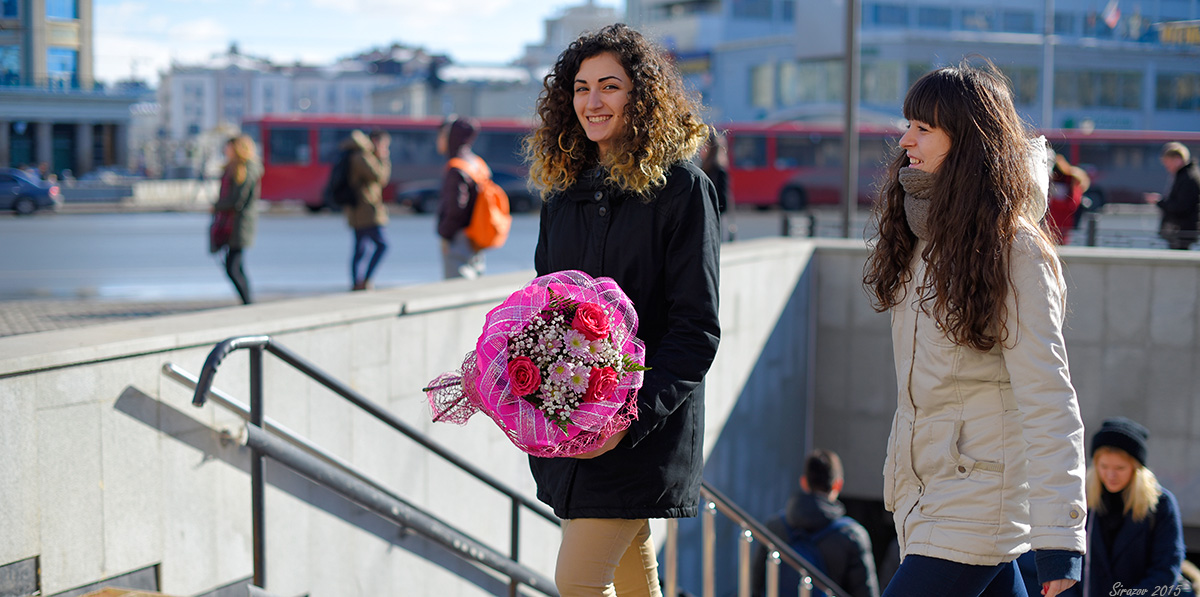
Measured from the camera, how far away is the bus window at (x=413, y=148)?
1253 inches

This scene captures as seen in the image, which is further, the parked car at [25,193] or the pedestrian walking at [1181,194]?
the parked car at [25,193]

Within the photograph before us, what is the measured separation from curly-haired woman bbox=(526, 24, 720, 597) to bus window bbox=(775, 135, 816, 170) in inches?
1207

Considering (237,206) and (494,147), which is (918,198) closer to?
(237,206)

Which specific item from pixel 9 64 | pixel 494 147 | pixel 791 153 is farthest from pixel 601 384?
pixel 791 153

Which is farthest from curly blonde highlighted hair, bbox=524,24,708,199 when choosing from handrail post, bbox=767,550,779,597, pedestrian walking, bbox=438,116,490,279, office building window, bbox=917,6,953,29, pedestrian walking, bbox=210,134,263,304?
office building window, bbox=917,6,953,29

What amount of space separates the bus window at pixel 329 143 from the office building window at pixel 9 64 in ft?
72.0

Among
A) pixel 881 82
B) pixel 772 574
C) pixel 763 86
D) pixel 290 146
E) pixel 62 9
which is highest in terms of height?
pixel 763 86

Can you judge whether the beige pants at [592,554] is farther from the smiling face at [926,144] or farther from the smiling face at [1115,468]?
the smiling face at [1115,468]

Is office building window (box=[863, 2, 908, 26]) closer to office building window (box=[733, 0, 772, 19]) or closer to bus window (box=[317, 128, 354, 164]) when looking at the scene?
office building window (box=[733, 0, 772, 19])

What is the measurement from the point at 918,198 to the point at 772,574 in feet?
10.9

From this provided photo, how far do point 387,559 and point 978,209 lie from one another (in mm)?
3421

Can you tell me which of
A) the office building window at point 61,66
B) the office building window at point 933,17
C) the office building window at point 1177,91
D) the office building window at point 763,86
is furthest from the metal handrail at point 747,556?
the office building window at point 933,17

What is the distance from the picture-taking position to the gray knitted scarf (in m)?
2.63

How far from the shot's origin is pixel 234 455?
417cm
